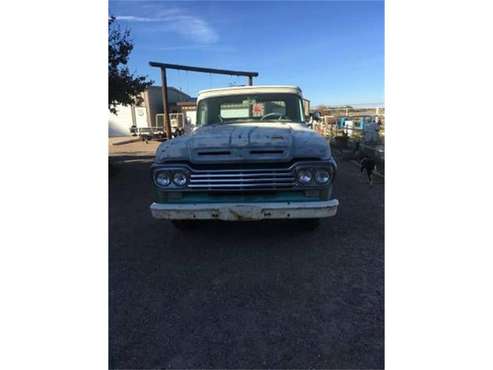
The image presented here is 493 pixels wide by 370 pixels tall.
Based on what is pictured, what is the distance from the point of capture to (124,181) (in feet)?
25.6

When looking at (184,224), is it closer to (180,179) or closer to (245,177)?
(180,179)

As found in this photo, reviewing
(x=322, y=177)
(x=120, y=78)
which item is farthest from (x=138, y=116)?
(x=322, y=177)

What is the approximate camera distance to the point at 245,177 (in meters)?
3.04

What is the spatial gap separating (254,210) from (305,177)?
62 centimetres

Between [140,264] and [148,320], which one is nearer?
[148,320]

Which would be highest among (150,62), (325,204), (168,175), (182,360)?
(150,62)

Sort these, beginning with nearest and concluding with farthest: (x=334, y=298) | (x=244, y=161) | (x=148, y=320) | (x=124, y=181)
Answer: (x=148, y=320) → (x=334, y=298) → (x=244, y=161) → (x=124, y=181)

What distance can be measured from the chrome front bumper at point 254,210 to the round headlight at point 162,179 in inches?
11.1

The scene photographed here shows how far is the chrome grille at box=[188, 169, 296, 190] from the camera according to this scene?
9.91 ft

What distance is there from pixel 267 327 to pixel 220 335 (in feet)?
1.12

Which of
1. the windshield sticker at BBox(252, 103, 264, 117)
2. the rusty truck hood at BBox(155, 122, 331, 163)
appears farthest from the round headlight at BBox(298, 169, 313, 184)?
the windshield sticker at BBox(252, 103, 264, 117)

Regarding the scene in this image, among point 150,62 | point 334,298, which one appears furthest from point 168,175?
point 150,62

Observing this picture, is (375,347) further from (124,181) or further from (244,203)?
(124,181)

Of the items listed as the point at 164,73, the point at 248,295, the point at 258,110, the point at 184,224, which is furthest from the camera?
the point at 164,73
